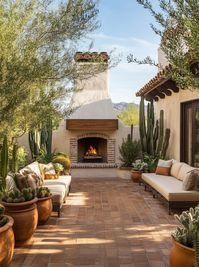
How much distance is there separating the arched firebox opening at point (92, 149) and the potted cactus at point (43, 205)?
7368 mm

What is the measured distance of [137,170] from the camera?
11.9m

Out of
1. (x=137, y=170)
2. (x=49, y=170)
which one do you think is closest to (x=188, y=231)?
(x=49, y=170)

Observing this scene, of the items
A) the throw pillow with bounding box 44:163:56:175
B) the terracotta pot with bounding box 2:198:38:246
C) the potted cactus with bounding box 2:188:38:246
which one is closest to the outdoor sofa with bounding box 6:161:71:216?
the throw pillow with bounding box 44:163:56:175

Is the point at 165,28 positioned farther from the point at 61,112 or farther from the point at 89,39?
the point at 61,112

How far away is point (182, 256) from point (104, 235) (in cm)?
214

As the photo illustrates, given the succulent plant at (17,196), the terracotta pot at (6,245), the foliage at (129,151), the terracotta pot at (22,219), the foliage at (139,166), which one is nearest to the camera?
the terracotta pot at (6,245)

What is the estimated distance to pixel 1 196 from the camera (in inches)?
224

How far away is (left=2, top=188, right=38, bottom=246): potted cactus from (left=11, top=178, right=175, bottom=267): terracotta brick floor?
0.66ft

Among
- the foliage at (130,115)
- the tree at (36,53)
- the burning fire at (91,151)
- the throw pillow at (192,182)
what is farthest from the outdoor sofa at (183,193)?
the foliage at (130,115)

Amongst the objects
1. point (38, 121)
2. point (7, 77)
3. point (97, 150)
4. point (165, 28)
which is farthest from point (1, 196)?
point (97, 150)

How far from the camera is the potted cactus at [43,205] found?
6.27 metres

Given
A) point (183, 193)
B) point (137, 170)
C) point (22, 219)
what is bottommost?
point (22, 219)

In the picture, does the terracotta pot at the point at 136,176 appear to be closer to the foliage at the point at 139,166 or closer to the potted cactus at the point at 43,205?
the foliage at the point at 139,166

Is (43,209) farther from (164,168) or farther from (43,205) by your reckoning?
(164,168)
